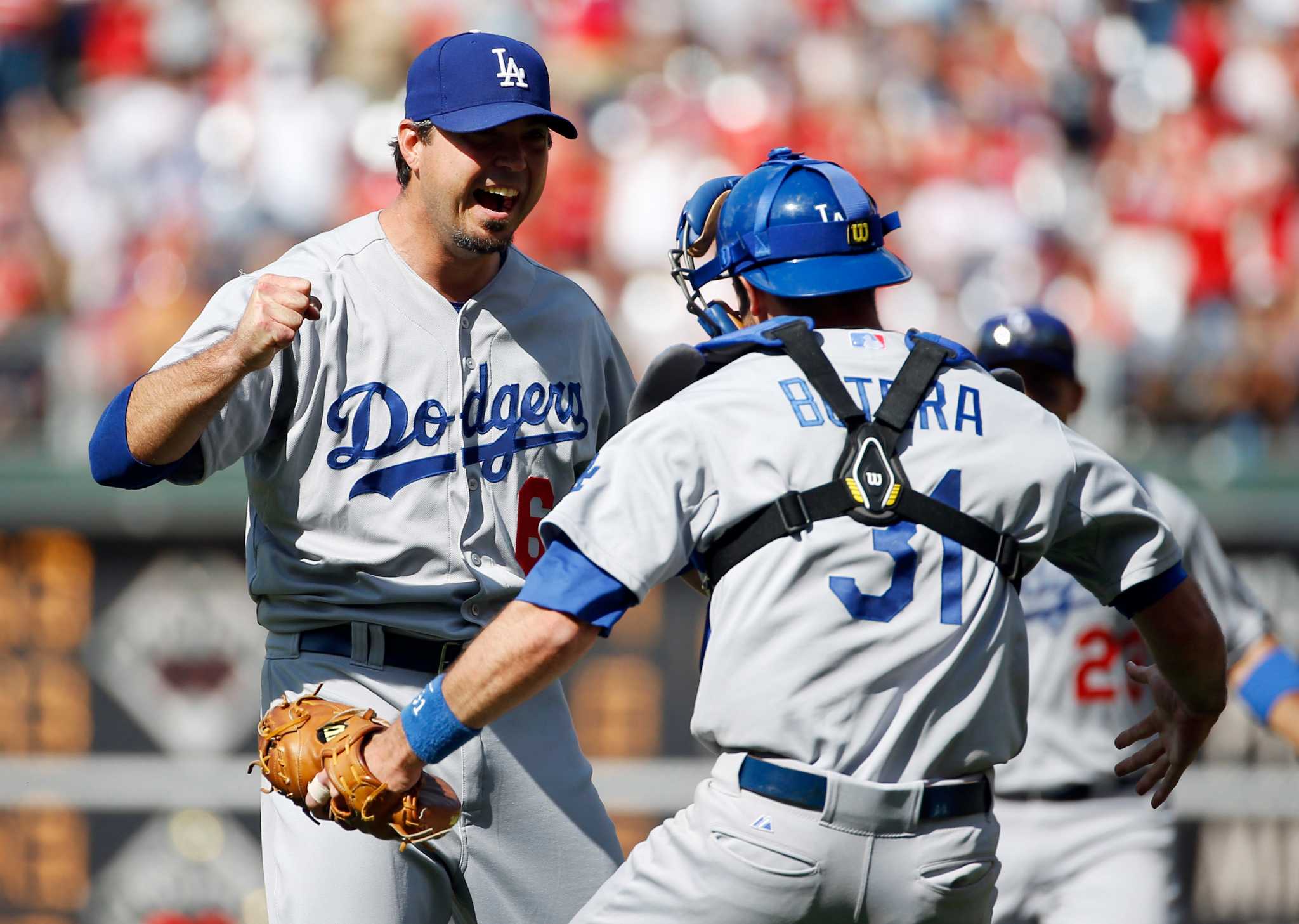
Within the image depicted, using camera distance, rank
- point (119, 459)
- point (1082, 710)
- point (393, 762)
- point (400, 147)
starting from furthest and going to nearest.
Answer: point (1082, 710) → point (400, 147) → point (119, 459) → point (393, 762)

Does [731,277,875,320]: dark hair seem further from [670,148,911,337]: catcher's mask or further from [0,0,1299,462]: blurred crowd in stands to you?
[0,0,1299,462]: blurred crowd in stands

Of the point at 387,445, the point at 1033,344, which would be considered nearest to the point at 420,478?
the point at 387,445

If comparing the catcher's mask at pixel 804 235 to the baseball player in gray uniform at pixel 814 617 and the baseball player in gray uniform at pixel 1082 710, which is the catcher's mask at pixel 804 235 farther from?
the baseball player in gray uniform at pixel 1082 710

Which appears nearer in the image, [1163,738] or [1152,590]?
[1152,590]

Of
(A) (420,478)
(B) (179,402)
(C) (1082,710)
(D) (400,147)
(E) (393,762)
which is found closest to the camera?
(E) (393,762)

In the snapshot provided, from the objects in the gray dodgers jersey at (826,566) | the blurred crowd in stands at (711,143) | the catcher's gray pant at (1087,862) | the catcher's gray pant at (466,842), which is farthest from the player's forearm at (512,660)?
Result: the blurred crowd in stands at (711,143)

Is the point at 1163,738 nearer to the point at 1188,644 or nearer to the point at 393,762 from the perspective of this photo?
the point at 1188,644

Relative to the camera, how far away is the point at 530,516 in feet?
11.6

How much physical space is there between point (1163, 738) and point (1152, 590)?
0.42 m

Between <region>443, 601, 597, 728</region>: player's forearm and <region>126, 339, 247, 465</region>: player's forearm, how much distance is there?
745 mm

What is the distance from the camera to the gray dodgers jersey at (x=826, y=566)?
2.64 m

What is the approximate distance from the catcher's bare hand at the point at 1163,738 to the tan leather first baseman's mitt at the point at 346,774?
130cm

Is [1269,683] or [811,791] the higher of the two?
[811,791]

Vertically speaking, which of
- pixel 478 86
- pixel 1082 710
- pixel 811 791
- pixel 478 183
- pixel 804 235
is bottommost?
pixel 1082 710
